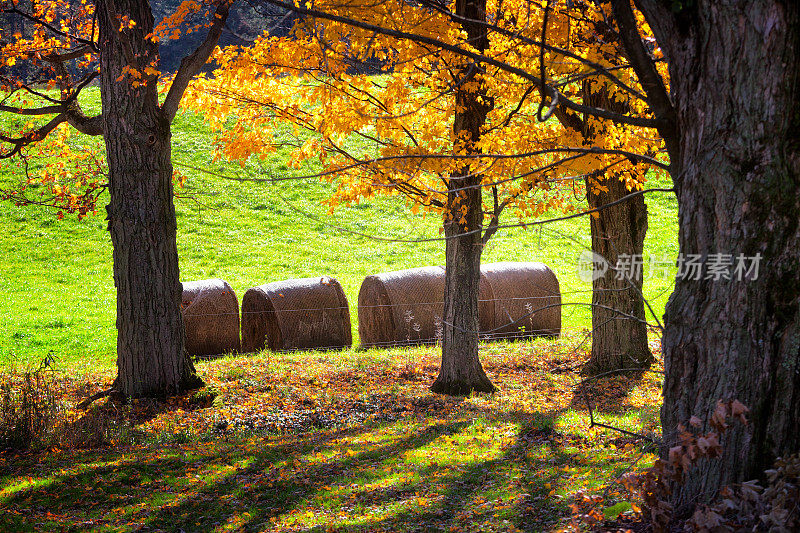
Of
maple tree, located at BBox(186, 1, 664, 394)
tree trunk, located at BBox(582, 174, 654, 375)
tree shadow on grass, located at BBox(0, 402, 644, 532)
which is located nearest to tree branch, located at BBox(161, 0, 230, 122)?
maple tree, located at BBox(186, 1, 664, 394)

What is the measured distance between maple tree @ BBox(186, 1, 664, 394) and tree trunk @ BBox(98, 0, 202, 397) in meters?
1.02

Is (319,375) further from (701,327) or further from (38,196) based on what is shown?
(38,196)

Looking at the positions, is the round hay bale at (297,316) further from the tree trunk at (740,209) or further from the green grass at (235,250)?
the tree trunk at (740,209)

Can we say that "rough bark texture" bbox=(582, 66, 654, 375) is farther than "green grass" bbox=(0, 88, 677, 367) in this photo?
No

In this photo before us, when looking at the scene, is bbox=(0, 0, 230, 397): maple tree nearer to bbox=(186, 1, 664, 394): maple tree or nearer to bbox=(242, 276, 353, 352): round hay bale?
bbox=(186, 1, 664, 394): maple tree

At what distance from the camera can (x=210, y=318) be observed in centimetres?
1312

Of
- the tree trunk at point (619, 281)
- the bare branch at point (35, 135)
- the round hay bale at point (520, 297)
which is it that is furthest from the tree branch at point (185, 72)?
the round hay bale at point (520, 297)

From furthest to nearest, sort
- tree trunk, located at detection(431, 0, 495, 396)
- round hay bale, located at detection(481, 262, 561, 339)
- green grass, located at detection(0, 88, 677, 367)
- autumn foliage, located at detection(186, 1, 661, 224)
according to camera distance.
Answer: green grass, located at detection(0, 88, 677, 367)
round hay bale, located at detection(481, 262, 561, 339)
tree trunk, located at detection(431, 0, 495, 396)
autumn foliage, located at detection(186, 1, 661, 224)

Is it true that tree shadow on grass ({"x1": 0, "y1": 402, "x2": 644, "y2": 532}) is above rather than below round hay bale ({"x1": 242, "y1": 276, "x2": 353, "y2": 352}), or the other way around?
below

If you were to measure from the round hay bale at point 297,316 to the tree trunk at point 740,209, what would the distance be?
34.1 feet

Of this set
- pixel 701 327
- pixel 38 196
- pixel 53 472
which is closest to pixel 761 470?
pixel 701 327

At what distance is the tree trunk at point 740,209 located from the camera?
3.40m

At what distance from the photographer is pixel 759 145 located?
3.42 m

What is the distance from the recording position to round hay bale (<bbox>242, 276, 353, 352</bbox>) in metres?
13.5
